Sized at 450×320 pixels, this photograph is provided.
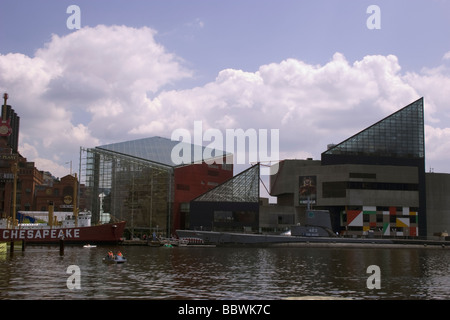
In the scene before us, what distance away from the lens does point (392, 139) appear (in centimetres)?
14925

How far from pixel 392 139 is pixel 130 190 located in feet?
261

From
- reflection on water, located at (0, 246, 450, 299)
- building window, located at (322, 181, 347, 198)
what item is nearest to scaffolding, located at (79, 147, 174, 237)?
building window, located at (322, 181, 347, 198)

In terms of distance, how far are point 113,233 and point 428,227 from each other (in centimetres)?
9524

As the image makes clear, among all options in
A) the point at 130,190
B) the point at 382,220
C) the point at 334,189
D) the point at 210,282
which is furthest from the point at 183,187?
the point at 210,282

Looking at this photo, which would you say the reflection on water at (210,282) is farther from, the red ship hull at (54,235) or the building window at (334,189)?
the building window at (334,189)

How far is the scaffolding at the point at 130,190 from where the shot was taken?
137 meters

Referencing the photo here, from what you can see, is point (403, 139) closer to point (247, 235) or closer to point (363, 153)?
point (363, 153)

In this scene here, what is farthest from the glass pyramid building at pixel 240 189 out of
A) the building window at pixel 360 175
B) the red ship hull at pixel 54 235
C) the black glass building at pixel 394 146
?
the red ship hull at pixel 54 235

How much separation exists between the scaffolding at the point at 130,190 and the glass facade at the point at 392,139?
167ft

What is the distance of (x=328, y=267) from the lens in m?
61.0

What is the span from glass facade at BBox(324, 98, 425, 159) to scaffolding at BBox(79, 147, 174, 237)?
50960 millimetres

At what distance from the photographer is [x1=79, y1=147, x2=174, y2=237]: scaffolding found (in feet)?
448

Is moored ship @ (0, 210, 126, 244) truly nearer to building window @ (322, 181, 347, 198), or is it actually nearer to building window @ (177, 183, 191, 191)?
building window @ (177, 183, 191, 191)

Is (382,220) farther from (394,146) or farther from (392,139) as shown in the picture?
(392,139)
